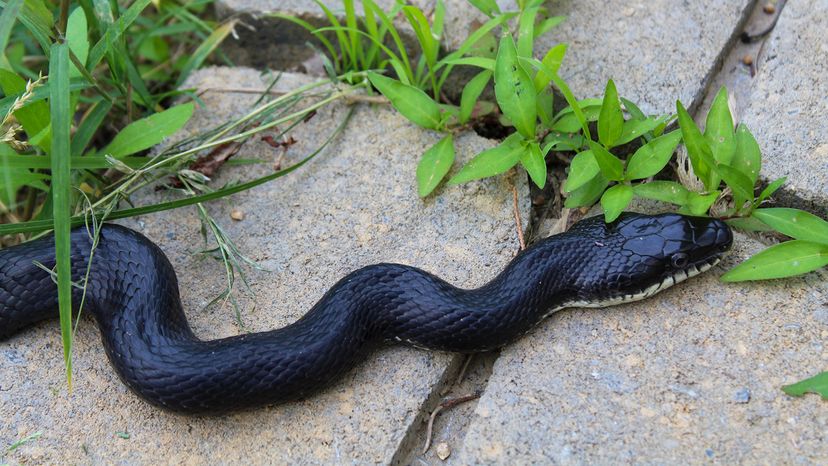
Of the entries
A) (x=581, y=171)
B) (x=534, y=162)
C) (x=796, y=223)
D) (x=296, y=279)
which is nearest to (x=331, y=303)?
(x=296, y=279)

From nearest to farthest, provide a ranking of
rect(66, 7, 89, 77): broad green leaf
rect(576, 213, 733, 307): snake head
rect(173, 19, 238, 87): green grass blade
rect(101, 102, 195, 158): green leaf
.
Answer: rect(576, 213, 733, 307): snake head < rect(66, 7, 89, 77): broad green leaf < rect(101, 102, 195, 158): green leaf < rect(173, 19, 238, 87): green grass blade

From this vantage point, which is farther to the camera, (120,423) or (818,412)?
(120,423)

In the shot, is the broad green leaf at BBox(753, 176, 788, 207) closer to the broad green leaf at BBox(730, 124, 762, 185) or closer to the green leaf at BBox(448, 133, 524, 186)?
the broad green leaf at BBox(730, 124, 762, 185)

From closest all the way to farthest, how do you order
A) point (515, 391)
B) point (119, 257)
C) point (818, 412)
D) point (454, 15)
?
point (818, 412), point (515, 391), point (119, 257), point (454, 15)

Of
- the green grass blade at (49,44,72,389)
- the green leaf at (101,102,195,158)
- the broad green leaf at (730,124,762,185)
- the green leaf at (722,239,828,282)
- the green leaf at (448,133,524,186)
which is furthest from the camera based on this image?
the green leaf at (101,102,195,158)

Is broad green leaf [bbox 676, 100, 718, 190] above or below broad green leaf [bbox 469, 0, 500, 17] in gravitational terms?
below

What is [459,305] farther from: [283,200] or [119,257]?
[119,257]

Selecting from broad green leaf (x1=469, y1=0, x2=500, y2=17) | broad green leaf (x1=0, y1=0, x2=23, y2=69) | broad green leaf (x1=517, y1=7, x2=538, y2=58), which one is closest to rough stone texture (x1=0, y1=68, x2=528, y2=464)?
broad green leaf (x1=517, y1=7, x2=538, y2=58)

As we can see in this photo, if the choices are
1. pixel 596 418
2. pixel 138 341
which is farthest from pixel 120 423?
pixel 596 418
